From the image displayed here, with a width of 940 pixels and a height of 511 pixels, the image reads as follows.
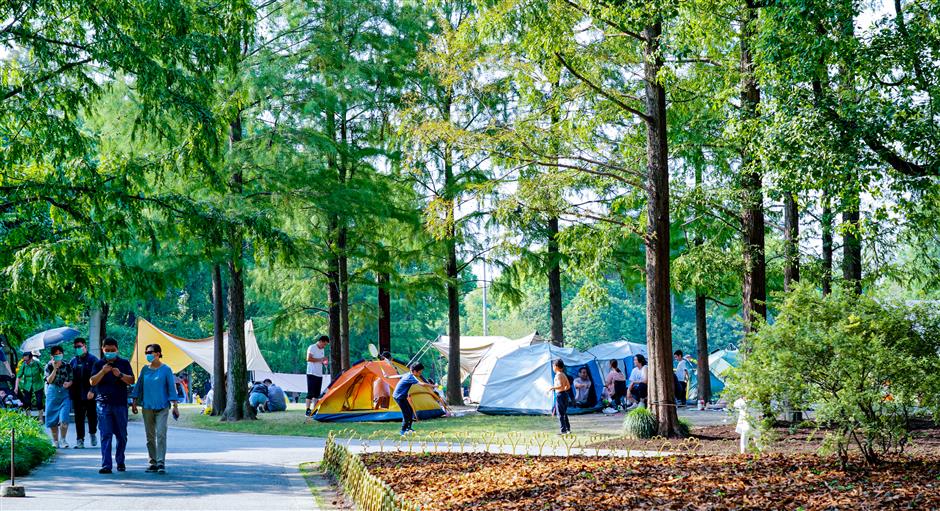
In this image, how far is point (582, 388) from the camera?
2327cm

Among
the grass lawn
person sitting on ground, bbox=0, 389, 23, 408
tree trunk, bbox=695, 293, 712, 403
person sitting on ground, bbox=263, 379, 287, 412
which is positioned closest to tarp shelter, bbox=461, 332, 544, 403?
tree trunk, bbox=695, 293, 712, 403

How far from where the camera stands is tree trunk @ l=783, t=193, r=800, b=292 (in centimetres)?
1725

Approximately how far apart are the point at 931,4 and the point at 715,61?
441cm

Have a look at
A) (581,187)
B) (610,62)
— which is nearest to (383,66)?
(581,187)

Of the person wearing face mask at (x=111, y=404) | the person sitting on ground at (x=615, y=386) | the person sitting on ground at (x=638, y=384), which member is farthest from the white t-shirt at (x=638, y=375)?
the person wearing face mask at (x=111, y=404)

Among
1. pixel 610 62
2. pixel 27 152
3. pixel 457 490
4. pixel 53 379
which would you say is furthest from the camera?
pixel 610 62

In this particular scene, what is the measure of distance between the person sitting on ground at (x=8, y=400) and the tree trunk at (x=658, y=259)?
14.7 metres

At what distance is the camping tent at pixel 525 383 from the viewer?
22.2 meters

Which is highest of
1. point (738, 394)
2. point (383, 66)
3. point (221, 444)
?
point (383, 66)

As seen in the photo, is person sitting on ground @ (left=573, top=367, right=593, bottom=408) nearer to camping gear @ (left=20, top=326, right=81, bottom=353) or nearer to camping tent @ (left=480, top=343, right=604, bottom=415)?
camping tent @ (left=480, top=343, right=604, bottom=415)

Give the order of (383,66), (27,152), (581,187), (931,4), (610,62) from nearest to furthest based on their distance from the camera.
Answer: (27,152)
(931,4)
(610,62)
(581,187)
(383,66)

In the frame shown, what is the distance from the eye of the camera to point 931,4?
12203 mm

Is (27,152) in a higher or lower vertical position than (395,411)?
higher

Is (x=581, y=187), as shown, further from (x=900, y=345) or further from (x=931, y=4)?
(x=900, y=345)
